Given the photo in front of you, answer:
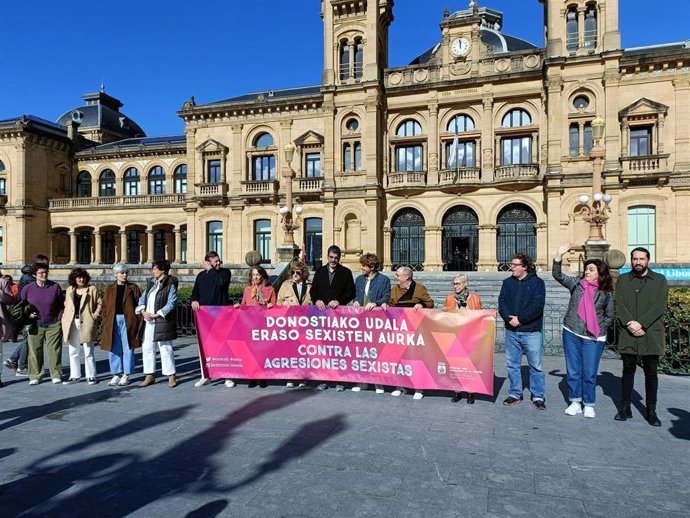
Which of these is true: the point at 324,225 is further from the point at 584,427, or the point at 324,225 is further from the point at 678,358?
the point at 584,427

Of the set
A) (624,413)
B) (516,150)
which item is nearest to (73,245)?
(516,150)

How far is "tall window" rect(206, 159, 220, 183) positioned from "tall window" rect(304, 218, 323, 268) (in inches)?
296

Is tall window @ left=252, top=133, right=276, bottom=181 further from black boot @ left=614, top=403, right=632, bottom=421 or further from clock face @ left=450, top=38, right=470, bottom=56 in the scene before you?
black boot @ left=614, top=403, right=632, bottom=421

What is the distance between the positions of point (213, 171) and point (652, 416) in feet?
103

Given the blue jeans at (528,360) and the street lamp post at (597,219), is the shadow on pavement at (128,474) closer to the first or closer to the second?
the blue jeans at (528,360)

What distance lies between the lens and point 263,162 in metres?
32.6

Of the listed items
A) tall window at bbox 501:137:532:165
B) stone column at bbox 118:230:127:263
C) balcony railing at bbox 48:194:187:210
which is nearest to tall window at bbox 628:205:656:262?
tall window at bbox 501:137:532:165

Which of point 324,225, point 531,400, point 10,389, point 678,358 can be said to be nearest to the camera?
point 531,400

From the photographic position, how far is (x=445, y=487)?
4.31 m

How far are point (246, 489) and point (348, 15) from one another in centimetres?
3065

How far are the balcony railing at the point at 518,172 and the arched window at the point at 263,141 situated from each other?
1504cm

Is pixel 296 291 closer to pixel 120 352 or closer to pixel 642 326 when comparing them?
pixel 120 352

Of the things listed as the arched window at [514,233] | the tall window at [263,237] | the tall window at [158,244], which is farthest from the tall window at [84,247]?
the arched window at [514,233]

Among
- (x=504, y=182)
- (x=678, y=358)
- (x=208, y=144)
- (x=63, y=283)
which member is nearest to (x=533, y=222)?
(x=504, y=182)
